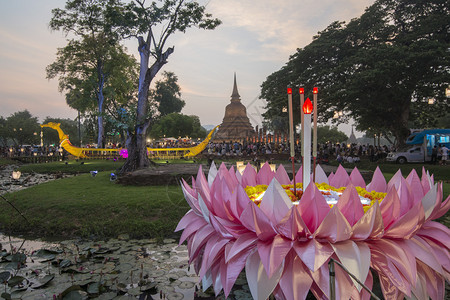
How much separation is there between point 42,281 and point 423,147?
719 inches

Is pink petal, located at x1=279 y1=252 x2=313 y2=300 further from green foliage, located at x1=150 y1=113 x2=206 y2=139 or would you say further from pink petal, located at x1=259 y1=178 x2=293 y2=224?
green foliage, located at x1=150 y1=113 x2=206 y2=139

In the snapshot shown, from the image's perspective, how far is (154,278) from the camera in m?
3.24

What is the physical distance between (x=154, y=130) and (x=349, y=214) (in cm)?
5293

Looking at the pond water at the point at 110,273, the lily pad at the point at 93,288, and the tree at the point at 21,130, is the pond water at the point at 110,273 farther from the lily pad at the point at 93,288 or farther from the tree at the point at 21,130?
the tree at the point at 21,130

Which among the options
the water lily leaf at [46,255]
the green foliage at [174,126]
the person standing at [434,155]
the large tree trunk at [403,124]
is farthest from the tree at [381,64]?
the green foliage at [174,126]

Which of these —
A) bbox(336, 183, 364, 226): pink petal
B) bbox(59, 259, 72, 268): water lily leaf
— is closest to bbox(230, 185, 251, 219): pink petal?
bbox(336, 183, 364, 226): pink petal

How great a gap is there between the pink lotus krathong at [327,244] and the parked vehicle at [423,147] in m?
17.1

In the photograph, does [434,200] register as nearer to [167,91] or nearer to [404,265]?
[404,265]

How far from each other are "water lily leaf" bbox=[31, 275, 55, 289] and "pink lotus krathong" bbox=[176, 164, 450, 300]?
2.39 m

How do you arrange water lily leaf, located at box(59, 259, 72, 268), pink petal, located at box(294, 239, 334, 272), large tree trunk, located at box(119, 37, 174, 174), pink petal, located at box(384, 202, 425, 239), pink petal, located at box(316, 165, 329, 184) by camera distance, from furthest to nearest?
large tree trunk, located at box(119, 37, 174, 174), water lily leaf, located at box(59, 259, 72, 268), pink petal, located at box(316, 165, 329, 184), pink petal, located at box(384, 202, 425, 239), pink petal, located at box(294, 239, 334, 272)

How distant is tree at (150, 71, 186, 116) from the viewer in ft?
159

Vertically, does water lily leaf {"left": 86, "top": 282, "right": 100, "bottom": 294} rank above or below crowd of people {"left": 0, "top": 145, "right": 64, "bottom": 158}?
below

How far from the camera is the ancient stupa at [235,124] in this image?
43.5 m

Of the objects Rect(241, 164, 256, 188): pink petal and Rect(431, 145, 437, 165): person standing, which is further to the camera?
Rect(431, 145, 437, 165): person standing
